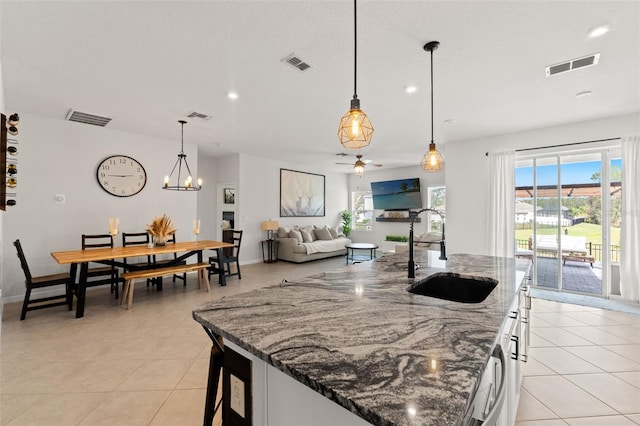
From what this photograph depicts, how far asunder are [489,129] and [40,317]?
680 centimetres

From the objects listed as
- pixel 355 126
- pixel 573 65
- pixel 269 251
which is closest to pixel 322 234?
pixel 269 251

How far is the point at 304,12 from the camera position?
6.56 ft

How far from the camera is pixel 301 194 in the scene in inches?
328

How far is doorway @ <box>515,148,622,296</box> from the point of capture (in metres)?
4.33

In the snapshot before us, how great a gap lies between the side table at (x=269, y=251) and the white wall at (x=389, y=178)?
3418 mm

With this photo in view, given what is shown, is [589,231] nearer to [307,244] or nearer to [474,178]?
[474,178]

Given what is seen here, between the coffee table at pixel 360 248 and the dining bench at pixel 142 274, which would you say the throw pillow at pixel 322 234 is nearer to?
the coffee table at pixel 360 248

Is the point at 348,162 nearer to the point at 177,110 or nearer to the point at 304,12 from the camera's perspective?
the point at 177,110

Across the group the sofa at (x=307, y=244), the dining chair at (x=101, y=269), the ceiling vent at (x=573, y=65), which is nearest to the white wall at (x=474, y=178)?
the ceiling vent at (x=573, y=65)

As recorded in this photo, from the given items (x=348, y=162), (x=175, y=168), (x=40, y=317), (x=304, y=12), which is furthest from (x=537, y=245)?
(x=40, y=317)

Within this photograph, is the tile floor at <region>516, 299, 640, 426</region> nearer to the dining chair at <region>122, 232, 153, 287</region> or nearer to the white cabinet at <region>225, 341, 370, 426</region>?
the white cabinet at <region>225, 341, 370, 426</region>

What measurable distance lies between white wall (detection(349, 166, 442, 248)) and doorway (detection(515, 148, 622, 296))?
2.89m

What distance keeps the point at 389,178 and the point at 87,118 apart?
7460 millimetres

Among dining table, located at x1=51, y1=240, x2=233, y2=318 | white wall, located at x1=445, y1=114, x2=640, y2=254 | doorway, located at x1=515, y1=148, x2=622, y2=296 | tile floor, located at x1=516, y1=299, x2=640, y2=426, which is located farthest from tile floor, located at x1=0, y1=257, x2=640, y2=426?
white wall, located at x1=445, y1=114, x2=640, y2=254
